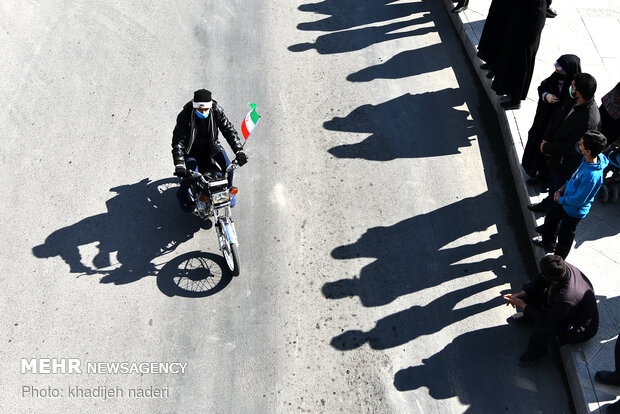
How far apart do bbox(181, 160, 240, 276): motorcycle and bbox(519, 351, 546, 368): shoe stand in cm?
359

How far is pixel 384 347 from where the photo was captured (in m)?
7.16

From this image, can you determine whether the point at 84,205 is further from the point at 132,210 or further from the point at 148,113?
the point at 148,113

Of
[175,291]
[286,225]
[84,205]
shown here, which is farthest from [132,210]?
[286,225]

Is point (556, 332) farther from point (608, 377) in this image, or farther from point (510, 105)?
point (510, 105)

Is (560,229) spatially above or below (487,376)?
above

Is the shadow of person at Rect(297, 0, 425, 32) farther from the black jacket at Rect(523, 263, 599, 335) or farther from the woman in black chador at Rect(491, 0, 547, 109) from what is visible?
the black jacket at Rect(523, 263, 599, 335)

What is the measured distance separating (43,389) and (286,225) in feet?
11.8

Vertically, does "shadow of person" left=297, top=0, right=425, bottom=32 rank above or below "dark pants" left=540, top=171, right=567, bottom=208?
above

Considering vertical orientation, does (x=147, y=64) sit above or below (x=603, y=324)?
above

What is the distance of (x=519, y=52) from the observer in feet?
29.0

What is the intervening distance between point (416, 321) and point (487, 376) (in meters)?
1.03

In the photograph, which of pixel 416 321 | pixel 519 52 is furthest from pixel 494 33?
pixel 416 321

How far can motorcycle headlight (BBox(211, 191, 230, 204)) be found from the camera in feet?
23.9

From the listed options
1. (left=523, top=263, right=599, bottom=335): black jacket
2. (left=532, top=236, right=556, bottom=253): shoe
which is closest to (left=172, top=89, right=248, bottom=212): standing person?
(left=523, top=263, right=599, bottom=335): black jacket
